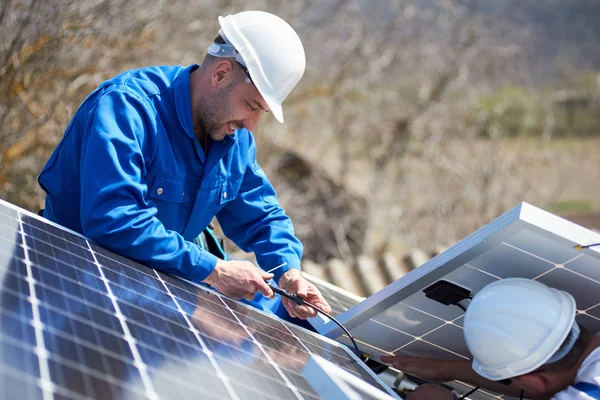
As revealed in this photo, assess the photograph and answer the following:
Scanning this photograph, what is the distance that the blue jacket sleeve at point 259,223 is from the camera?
3982 millimetres

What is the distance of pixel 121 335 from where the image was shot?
2166 mm

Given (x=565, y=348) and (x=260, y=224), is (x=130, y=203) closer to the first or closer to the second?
(x=260, y=224)

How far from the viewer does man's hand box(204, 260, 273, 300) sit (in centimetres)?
331

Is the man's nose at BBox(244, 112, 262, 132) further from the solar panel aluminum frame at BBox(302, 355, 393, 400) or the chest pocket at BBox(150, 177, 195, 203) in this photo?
the solar panel aluminum frame at BBox(302, 355, 393, 400)

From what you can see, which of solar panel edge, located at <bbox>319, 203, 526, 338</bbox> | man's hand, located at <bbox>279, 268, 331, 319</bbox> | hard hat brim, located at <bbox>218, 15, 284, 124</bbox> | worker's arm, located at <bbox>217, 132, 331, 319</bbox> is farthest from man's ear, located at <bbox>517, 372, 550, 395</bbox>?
hard hat brim, located at <bbox>218, 15, 284, 124</bbox>

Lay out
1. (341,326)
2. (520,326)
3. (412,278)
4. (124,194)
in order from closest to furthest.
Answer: (520,326)
(412,278)
(124,194)
(341,326)

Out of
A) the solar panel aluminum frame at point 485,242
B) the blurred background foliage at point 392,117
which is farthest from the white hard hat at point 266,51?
the blurred background foliage at point 392,117

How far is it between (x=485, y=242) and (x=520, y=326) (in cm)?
32

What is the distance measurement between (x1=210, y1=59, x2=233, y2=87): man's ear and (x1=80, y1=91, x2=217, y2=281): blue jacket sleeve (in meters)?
0.39

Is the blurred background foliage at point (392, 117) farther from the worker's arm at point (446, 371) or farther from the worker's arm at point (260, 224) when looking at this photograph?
the worker's arm at point (446, 371)

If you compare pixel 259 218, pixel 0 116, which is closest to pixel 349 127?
pixel 0 116

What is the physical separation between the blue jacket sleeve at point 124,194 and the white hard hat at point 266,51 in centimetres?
53

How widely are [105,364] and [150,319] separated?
21.6 inches

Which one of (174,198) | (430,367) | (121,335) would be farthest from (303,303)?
(121,335)
